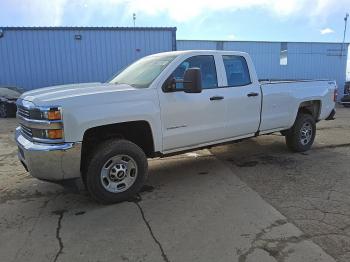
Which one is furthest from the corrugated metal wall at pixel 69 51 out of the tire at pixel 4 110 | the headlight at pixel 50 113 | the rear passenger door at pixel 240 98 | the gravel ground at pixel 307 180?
the headlight at pixel 50 113

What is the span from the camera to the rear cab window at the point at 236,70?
19.5 feet

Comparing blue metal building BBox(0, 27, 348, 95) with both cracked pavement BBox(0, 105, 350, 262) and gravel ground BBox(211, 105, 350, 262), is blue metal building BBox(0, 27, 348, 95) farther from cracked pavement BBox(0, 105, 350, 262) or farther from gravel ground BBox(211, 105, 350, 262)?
cracked pavement BBox(0, 105, 350, 262)

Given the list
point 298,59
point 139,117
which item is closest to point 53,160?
point 139,117

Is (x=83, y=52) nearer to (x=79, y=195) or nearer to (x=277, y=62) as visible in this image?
(x=277, y=62)

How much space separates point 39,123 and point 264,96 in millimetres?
3760

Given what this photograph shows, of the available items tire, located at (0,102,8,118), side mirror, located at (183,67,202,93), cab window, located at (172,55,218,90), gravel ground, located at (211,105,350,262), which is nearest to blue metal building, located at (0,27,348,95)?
tire, located at (0,102,8,118)

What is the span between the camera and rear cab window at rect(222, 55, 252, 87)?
5.94m

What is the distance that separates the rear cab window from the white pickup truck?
0.02 m

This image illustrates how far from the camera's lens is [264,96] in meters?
6.37

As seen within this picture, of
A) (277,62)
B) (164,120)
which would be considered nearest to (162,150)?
(164,120)

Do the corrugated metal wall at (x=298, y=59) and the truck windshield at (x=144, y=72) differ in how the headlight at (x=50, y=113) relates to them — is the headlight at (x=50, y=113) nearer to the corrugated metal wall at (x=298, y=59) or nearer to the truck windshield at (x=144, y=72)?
the truck windshield at (x=144, y=72)

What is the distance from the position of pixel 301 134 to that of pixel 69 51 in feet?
46.7

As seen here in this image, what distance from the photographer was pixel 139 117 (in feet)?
15.7

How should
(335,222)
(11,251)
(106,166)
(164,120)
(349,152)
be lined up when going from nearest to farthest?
Answer: (11,251) < (335,222) < (106,166) < (164,120) < (349,152)
